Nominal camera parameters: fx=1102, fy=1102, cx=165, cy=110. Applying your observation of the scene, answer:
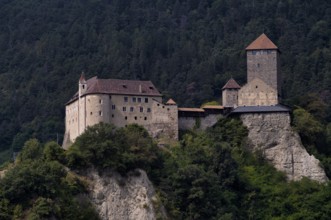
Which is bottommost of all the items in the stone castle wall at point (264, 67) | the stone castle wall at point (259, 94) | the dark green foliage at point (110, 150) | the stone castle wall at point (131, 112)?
the dark green foliage at point (110, 150)

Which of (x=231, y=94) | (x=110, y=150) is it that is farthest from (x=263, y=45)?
(x=110, y=150)

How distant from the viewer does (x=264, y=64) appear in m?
84.7

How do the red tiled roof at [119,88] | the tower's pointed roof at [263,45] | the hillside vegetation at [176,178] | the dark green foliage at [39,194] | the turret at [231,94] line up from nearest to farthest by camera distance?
the dark green foliage at [39,194] → the hillside vegetation at [176,178] → the red tiled roof at [119,88] → the turret at [231,94] → the tower's pointed roof at [263,45]

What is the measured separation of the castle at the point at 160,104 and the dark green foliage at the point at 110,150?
400 cm

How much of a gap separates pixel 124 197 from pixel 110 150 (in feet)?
11.3

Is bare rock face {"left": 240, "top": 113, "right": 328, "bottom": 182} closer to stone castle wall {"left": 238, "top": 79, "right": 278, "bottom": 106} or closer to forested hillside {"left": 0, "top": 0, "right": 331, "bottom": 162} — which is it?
stone castle wall {"left": 238, "top": 79, "right": 278, "bottom": 106}

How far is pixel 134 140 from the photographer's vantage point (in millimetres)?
77000

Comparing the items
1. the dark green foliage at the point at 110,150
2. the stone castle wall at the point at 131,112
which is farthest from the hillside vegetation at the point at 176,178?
the stone castle wall at the point at 131,112

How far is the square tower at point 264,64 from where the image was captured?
3302 inches

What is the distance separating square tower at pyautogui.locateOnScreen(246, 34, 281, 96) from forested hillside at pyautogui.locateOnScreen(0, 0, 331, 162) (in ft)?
68.6

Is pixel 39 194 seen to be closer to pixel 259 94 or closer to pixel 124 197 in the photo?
pixel 124 197

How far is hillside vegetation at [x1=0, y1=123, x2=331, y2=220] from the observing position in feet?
233

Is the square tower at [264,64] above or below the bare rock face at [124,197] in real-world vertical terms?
above

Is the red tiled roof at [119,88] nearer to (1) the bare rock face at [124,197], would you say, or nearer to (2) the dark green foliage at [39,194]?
(1) the bare rock face at [124,197]
